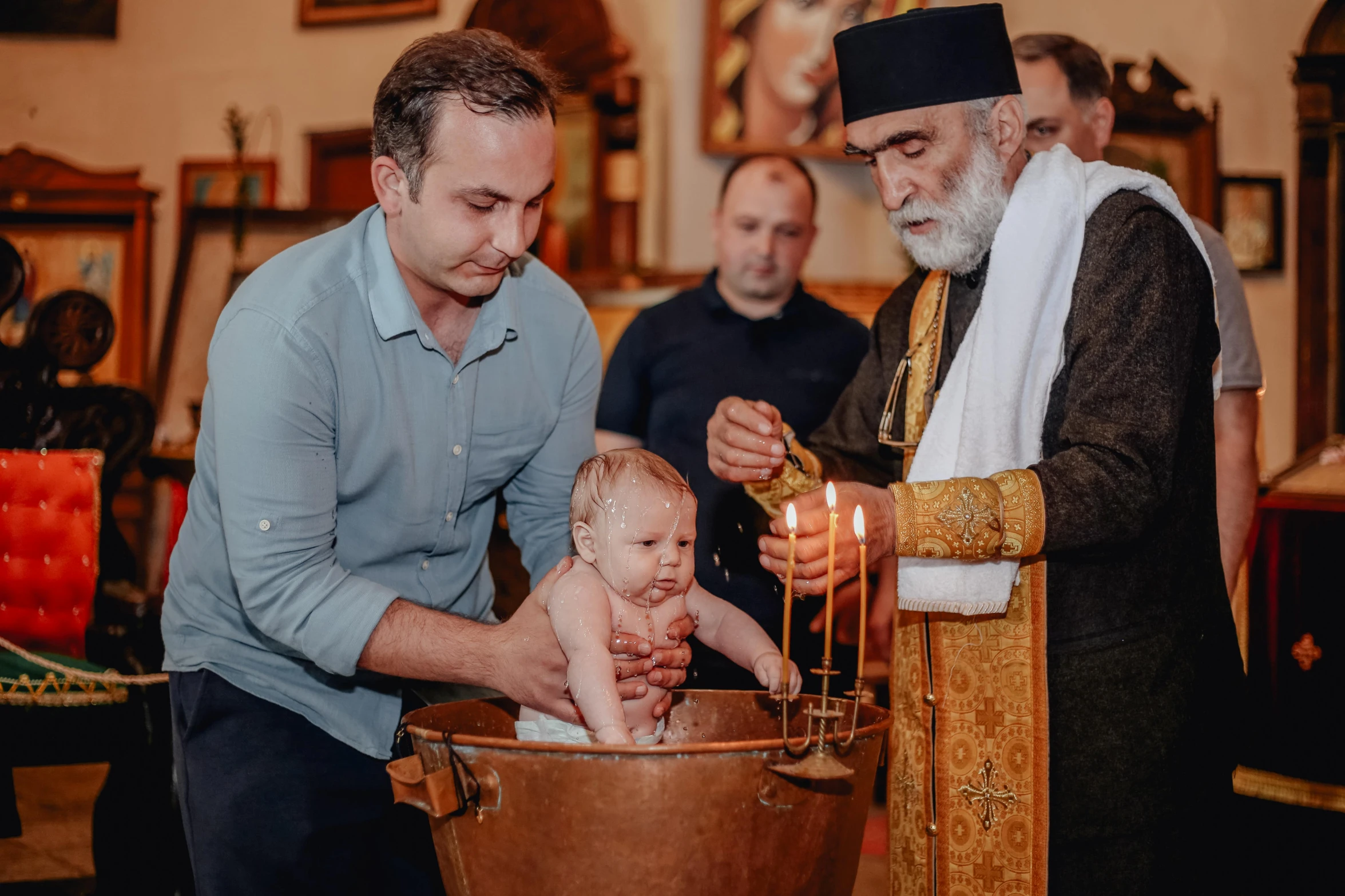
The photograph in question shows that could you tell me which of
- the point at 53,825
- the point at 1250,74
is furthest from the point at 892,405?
the point at 1250,74

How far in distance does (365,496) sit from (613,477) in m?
0.47

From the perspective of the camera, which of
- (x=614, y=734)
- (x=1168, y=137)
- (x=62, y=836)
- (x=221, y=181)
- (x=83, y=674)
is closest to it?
(x=614, y=734)

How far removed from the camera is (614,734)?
171 cm

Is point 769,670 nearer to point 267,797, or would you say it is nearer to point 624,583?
point 624,583

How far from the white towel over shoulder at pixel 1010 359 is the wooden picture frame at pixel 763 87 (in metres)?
4.87

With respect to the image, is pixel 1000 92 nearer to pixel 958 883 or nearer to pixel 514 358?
pixel 514 358

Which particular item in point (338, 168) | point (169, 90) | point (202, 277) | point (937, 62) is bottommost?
point (937, 62)

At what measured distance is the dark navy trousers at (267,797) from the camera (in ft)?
6.47

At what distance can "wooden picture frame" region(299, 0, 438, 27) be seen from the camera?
8.14m

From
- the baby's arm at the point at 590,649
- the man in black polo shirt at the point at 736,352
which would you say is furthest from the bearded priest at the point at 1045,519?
the man in black polo shirt at the point at 736,352

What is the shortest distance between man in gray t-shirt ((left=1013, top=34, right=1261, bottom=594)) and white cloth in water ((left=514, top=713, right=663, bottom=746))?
1734 millimetres

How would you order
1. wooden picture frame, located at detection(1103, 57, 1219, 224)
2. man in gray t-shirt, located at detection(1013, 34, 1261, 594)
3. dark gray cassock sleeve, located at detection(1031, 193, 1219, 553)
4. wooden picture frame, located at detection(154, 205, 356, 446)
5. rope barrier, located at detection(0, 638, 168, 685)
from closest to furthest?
dark gray cassock sleeve, located at detection(1031, 193, 1219, 553)
man in gray t-shirt, located at detection(1013, 34, 1261, 594)
rope barrier, located at detection(0, 638, 168, 685)
wooden picture frame, located at detection(154, 205, 356, 446)
wooden picture frame, located at detection(1103, 57, 1219, 224)

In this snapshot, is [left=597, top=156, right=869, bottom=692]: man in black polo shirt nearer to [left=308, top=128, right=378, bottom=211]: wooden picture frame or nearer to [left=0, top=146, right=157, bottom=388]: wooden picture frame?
[left=308, top=128, right=378, bottom=211]: wooden picture frame

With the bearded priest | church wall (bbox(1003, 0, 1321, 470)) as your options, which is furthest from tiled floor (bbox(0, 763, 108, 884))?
church wall (bbox(1003, 0, 1321, 470))
